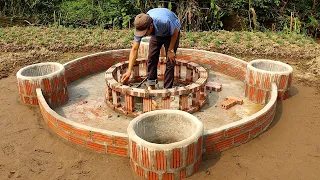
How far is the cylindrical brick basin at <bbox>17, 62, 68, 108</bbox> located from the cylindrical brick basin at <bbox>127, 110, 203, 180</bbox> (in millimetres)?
2280

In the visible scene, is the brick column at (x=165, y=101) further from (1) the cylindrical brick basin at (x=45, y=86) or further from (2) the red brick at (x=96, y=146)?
(1) the cylindrical brick basin at (x=45, y=86)

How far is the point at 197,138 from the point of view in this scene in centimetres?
358

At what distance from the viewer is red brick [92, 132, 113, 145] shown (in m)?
4.09

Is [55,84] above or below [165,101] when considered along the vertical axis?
above

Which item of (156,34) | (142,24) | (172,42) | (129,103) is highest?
(142,24)

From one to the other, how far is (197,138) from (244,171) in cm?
84

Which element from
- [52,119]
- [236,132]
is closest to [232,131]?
[236,132]

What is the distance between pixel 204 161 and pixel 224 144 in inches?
15.4

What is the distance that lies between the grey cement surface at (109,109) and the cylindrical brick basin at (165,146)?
3.00ft

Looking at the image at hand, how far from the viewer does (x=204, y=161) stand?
160 inches

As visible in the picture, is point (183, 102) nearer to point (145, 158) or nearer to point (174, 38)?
point (174, 38)

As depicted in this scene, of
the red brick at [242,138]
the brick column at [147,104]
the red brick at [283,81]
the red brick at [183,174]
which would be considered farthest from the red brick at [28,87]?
the red brick at [283,81]

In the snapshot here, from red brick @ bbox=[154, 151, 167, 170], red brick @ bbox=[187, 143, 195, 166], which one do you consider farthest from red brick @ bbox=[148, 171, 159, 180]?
red brick @ bbox=[187, 143, 195, 166]

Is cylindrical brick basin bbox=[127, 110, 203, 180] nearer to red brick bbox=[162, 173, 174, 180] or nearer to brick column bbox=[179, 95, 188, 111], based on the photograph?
red brick bbox=[162, 173, 174, 180]
